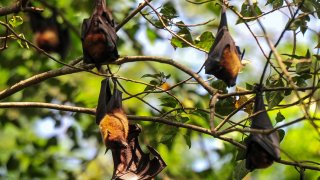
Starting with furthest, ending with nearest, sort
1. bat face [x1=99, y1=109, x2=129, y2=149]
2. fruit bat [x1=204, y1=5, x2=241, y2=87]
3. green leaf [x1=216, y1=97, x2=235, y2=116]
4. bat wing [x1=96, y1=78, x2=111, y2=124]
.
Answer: green leaf [x1=216, y1=97, x2=235, y2=116] < bat wing [x1=96, y1=78, x2=111, y2=124] < bat face [x1=99, y1=109, x2=129, y2=149] < fruit bat [x1=204, y1=5, x2=241, y2=87]

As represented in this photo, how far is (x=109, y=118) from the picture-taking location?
4.83 meters

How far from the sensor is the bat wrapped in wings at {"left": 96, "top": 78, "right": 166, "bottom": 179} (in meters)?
4.78

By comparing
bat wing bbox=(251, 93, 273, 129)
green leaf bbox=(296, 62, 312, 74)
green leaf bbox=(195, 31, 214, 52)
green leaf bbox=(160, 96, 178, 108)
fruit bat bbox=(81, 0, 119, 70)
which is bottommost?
green leaf bbox=(160, 96, 178, 108)

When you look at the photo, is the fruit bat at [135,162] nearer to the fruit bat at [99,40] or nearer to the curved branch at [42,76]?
the curved branch at [42,76]

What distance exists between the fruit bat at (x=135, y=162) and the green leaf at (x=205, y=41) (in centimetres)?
71

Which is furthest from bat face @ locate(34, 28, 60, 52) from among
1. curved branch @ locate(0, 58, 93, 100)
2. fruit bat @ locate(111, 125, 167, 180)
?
curved branch @ locate(0, 58, 93, 100)

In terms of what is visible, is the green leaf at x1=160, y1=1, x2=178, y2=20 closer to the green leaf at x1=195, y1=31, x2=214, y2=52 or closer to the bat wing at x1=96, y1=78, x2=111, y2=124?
the green leaf at x1=195, y1=31, x2=214, y2=52

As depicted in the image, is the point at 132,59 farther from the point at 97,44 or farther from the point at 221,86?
the point at 221,86

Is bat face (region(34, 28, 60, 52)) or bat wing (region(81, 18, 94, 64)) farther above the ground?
bat wing (region(81, 18, 94, 64))

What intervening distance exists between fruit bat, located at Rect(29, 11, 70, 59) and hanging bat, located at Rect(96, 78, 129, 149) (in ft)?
13.6

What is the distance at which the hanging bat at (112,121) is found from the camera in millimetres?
4754

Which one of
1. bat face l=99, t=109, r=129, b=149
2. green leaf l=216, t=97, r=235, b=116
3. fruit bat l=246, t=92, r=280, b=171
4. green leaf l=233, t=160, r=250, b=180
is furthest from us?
green leaf l=216, t=97, r=235, b=116

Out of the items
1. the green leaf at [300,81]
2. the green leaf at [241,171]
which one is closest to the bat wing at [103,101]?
the green leaf at [241,171]

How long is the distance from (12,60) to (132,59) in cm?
407
